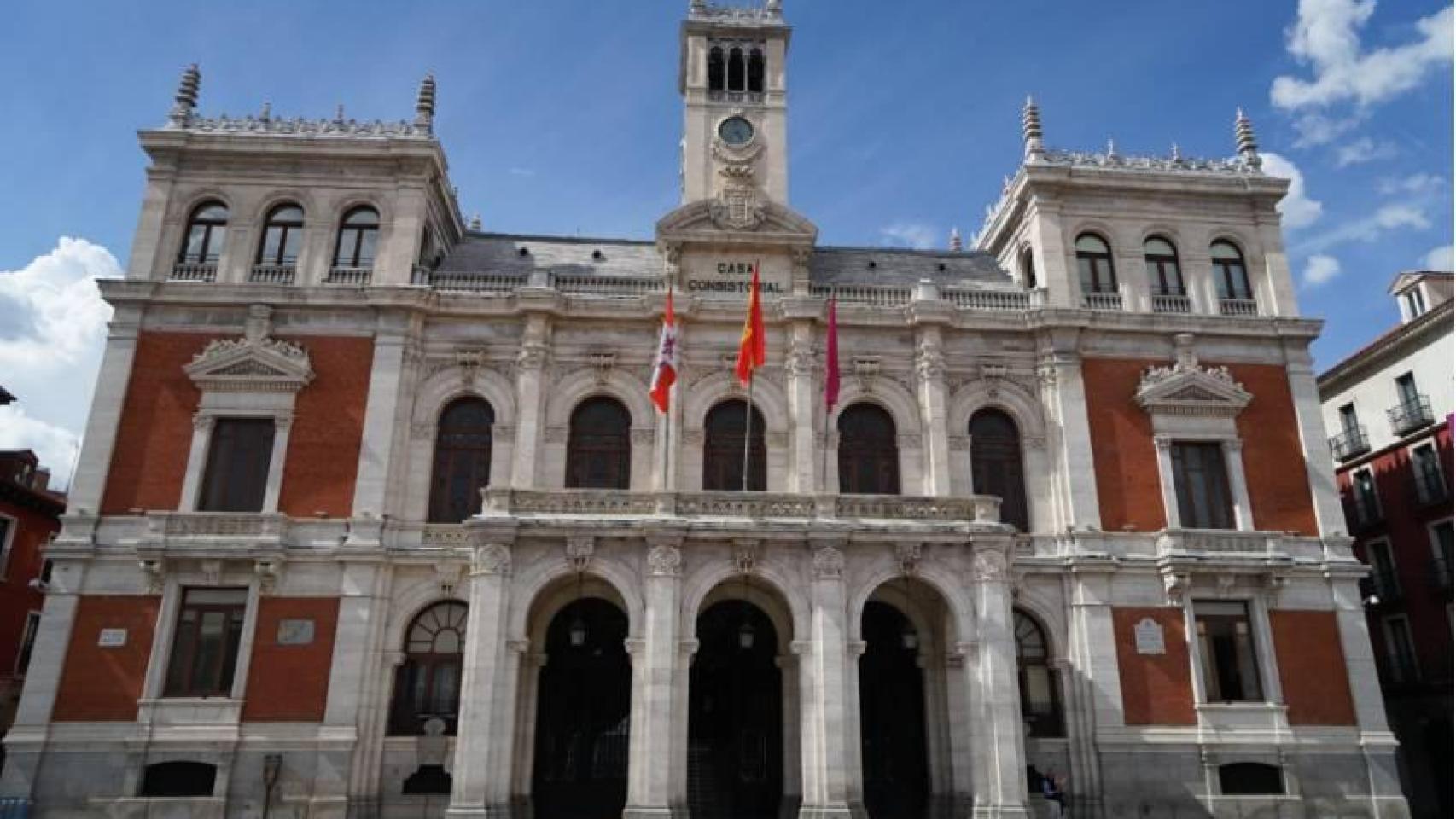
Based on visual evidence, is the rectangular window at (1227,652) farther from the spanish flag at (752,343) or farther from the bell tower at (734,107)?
the bell tower at (734,107)

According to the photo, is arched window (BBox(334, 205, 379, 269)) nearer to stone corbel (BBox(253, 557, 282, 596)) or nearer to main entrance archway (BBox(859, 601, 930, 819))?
stone corbel (BBox(253, 557, 282, 596))

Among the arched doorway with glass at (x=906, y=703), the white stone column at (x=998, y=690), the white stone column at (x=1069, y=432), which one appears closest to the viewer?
the white stone column at (x=998, y=690)

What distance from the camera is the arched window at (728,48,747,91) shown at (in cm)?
3403

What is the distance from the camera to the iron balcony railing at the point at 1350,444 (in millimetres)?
35594

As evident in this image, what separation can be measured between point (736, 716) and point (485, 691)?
7.63m

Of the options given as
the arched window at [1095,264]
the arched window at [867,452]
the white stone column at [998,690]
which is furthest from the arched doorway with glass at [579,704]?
the arched window at [1095,264]

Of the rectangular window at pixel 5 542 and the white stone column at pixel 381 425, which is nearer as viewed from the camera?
the white stone column at pixel 381 425

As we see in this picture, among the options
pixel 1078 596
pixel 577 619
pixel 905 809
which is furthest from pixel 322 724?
pixel 1078 596

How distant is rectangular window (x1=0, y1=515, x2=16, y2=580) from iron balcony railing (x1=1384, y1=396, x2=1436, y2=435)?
153 feet

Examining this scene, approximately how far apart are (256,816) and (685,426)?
45.6ft

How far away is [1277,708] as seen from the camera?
25266 millimetres

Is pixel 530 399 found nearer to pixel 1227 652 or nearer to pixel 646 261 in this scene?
pixel 646 261

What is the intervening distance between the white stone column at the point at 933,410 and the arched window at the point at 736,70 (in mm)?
11659

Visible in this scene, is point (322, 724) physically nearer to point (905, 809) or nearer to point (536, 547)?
point (536, 547)
